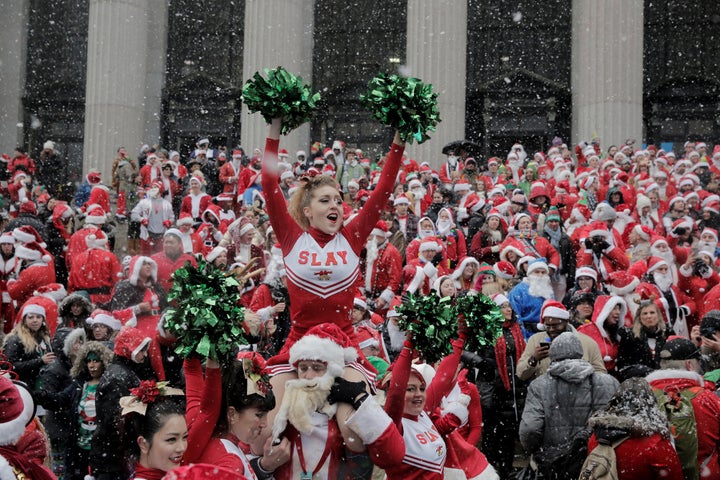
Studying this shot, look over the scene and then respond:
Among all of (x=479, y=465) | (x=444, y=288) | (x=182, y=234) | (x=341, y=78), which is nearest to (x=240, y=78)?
(x=341, y=78)

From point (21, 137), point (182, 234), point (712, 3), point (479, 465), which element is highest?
point (712, 3)

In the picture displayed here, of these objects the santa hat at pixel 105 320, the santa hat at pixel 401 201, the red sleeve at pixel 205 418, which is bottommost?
the red sleeve at pixel 205 418

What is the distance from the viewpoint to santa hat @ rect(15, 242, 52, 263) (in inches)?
519

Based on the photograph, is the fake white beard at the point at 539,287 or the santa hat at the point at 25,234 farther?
the santa hat at the point at 25,234

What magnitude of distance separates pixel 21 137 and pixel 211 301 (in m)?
29.7

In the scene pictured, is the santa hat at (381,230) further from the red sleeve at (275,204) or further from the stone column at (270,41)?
the stone column at (270,41)

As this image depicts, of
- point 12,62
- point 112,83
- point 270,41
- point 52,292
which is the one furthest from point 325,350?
point 12,62

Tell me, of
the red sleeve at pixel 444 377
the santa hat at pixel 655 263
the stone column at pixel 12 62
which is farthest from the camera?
the stone column at pixel 12 62

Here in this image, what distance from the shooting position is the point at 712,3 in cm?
2981

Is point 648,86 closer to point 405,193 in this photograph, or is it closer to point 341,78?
point 341,78

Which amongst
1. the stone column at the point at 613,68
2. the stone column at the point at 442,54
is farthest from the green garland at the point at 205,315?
the stone column at the point at 613,68

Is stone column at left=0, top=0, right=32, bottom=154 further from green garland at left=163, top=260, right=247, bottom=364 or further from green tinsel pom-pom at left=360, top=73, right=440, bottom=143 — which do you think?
green garland at left=163, top=260, right=247, bottom=364

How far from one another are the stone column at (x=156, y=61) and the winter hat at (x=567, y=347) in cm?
2467

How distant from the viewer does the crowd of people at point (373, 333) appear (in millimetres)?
4645
